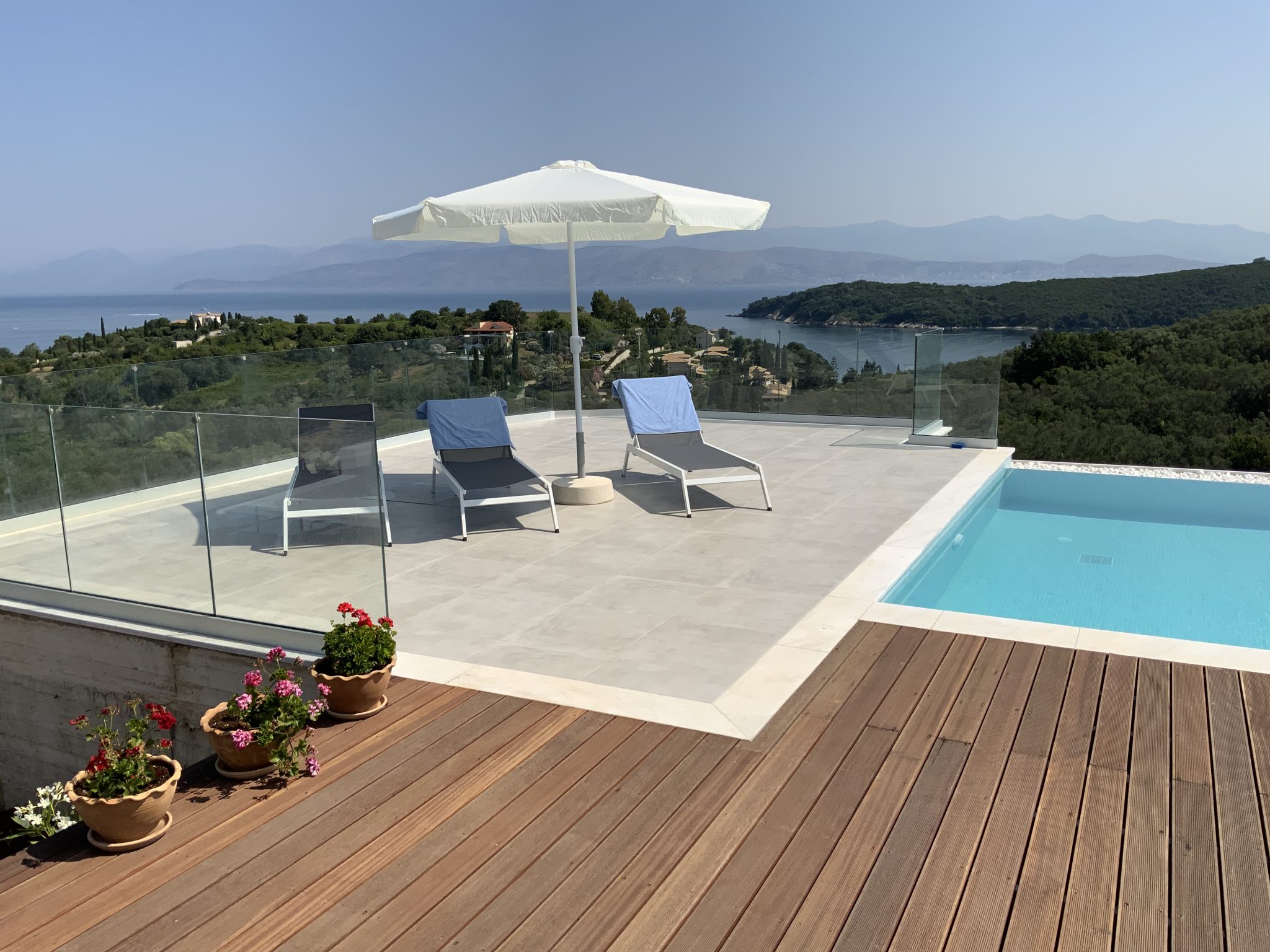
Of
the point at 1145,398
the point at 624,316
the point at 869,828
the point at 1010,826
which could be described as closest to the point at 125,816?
the point at 869,828

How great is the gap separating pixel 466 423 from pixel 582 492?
1.15 m

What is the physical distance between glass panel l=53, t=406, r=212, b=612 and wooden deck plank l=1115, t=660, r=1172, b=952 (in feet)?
13.0

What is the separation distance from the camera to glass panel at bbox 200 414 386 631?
13.5 feet

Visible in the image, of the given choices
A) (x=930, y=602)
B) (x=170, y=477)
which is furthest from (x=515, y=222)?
(x=930, y=602)

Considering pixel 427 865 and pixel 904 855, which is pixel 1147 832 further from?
pixel 427 865

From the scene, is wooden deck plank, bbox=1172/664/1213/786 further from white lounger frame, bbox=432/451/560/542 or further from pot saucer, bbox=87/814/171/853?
white lounger frame, bbox=432/451/560/542

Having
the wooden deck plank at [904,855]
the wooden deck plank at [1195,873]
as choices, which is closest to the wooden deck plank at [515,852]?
the wooden deck plank at [904,855]

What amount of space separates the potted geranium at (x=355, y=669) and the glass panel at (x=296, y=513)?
49 cm

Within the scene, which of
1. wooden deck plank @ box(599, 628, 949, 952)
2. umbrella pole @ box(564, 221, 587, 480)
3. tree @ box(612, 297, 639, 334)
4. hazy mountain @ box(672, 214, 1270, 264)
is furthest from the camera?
hazy mountain @ box(672, 214, 1270, 264)

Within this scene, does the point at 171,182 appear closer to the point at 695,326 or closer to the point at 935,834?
the point at 695,326

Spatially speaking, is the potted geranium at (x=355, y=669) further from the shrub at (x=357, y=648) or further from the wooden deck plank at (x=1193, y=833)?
the wooden deck plank at (x=1193, y=833)

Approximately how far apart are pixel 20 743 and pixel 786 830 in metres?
4.94

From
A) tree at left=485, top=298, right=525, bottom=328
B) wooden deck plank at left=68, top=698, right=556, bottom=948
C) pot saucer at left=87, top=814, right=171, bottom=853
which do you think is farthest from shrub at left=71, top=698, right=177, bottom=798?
tree at left=485, top=298, right=525, bottom=328

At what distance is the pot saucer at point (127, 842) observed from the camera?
2.75 meters
